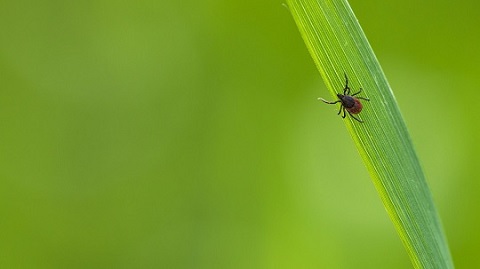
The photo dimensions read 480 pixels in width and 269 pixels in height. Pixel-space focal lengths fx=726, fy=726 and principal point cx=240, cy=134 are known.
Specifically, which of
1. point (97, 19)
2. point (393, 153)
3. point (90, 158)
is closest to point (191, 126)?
point (90, 158)

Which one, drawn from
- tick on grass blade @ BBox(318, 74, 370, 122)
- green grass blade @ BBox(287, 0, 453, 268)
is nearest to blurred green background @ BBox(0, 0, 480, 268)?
tick on grass blade @ BBox(318, 74, 370, 122)

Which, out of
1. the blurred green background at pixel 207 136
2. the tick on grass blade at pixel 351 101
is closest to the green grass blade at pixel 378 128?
the tick on grass blade at pixel 351 101

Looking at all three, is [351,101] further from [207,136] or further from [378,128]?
[207,136]

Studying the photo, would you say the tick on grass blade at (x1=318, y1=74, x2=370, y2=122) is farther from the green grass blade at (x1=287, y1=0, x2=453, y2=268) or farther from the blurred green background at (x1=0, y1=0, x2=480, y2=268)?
the blurred green background at (x1=0, y1=0, x2=480, y2=268)

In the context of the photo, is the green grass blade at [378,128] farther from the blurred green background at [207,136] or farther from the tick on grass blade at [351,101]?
the blurred green background at [207,136]

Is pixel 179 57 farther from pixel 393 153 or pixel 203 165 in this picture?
pixel 393 153

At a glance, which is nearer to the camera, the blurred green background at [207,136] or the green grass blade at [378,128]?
the green grass blade at [378,128]
